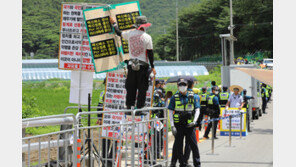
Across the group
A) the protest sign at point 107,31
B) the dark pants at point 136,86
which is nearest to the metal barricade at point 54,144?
the dark pants at point 136,86

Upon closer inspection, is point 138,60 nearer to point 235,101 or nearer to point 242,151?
point 242,151

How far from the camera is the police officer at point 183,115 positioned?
10.5 metres

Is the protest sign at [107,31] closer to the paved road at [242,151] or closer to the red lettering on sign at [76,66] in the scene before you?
the red lettering on sign at [76,66]

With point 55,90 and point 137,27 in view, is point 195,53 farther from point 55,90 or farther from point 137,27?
point 137,27

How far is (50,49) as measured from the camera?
472 ft

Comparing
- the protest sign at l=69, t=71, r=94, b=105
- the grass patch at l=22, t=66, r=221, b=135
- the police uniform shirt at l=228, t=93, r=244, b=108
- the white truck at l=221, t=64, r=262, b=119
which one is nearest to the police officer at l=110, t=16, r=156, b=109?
the protest sign at l=69, t=71, r=94, b=105

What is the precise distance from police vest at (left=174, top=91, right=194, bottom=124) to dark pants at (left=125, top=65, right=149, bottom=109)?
1723 millimetres

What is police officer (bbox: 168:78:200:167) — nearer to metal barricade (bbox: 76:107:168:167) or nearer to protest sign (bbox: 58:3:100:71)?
metal barricade (bbox: 76:107:168:167)

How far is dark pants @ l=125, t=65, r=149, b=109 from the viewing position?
8875mm

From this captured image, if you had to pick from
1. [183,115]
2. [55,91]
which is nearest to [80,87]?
[183,115]

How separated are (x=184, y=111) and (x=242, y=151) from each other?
458 cm

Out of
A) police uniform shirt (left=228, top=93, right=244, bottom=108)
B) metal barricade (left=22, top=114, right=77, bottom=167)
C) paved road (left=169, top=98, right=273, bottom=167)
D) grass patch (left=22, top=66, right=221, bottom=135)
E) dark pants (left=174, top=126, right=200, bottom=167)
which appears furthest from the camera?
grass patch (left=22, top=66, right=221, bottom=135)

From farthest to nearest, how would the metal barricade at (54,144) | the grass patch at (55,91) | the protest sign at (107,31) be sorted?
the grass patch at (55,91), the protest sign at (107,31), the metal barricade at (54,144)

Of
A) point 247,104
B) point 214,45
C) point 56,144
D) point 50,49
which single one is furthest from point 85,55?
point 50,49
